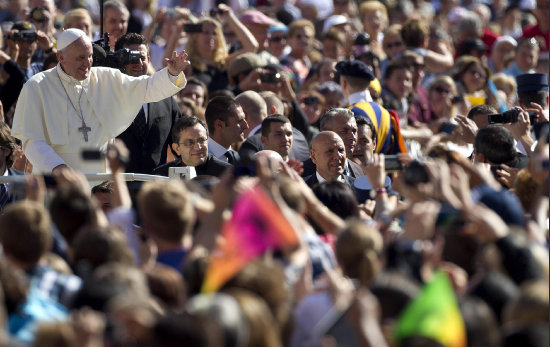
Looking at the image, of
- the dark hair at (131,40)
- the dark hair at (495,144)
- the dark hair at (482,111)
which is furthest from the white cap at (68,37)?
the dark hair at (482,111)

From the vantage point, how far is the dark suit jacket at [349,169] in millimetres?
8133

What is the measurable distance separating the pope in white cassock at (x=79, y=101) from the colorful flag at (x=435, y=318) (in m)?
3.86

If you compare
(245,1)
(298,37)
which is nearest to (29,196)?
(298,37)

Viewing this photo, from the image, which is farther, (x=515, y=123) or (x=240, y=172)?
(x=515, y=123)

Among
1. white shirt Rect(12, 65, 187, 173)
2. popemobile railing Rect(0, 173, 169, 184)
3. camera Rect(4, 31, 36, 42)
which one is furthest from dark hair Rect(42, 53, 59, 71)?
popemobile railing Rect(0, 173, 169, 184)

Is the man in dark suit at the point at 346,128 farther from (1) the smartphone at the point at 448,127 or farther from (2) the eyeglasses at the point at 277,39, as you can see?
(2) the eyeglasses at the point at 277,39

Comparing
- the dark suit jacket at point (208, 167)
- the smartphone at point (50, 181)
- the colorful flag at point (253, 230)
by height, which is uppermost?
the colorful flag at point (253, 230)

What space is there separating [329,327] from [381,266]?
484 mm

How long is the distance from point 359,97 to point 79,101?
2525mm

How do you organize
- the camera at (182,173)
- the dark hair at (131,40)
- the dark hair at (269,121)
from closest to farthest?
the camera at (182,173)
the dark hair at (269,121)
the dark hair at (131,40)

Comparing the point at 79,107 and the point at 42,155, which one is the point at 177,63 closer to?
the point at 79,107

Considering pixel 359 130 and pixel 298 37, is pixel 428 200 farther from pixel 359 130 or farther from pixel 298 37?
pixel 298 37

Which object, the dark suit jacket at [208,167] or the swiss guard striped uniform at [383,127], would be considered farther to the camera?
the swiss guard striped uniform at [383,127]

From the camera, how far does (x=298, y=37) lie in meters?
11.9
